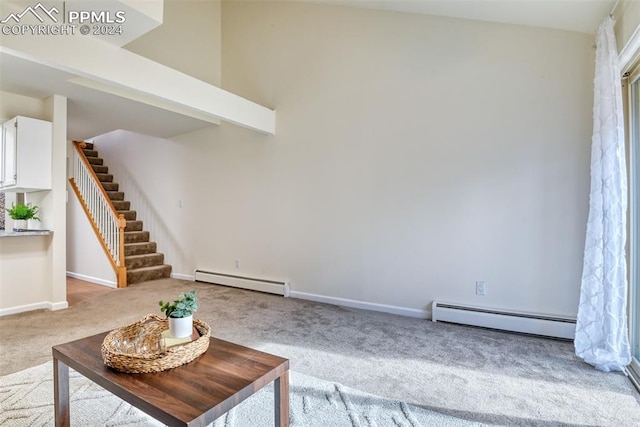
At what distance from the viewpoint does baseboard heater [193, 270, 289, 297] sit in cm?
449

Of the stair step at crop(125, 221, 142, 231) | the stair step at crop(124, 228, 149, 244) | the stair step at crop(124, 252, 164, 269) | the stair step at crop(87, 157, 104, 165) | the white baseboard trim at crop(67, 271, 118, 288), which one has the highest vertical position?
the stair step at crop(87, 157, 104, 165)

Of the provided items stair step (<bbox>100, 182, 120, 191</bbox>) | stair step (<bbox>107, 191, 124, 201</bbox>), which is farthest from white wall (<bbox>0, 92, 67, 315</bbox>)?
stair step (<bbox>100, 182, 120, 191</bbox>)

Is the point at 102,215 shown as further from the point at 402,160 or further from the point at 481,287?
the point at 481,287

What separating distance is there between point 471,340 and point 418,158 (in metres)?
1.83

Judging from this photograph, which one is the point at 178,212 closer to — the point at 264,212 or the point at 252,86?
the point at 264,212

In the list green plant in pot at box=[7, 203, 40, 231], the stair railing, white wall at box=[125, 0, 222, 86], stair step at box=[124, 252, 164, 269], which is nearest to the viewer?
green plant in pot at box=[7, 203, 40, 231]

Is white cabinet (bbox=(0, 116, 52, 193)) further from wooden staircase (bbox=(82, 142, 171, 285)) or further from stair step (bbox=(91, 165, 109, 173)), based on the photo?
stair step (bbox=(91, 165, 109, 173))

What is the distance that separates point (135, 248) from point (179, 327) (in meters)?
4.74

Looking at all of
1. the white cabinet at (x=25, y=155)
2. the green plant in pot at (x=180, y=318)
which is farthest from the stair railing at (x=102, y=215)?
the green plant in pot at (x=180, y=318)

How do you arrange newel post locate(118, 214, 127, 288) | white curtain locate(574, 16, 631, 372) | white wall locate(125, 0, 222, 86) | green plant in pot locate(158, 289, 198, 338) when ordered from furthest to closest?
1. newel post locate(118, 214, 127, 288)
2. white wall locate(125, 0, 222, 86)
3. white curtain locate(574, 16, 631, 372)
4. green plant in pot locate(158, 289, 198, 338)

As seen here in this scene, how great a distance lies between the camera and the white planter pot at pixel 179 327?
1.57 meters

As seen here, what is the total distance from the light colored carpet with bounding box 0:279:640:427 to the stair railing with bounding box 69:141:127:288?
1.02 m

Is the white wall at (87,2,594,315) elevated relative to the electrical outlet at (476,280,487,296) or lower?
elevated

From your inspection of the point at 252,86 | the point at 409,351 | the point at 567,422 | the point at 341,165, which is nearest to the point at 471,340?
the point at 409,351
